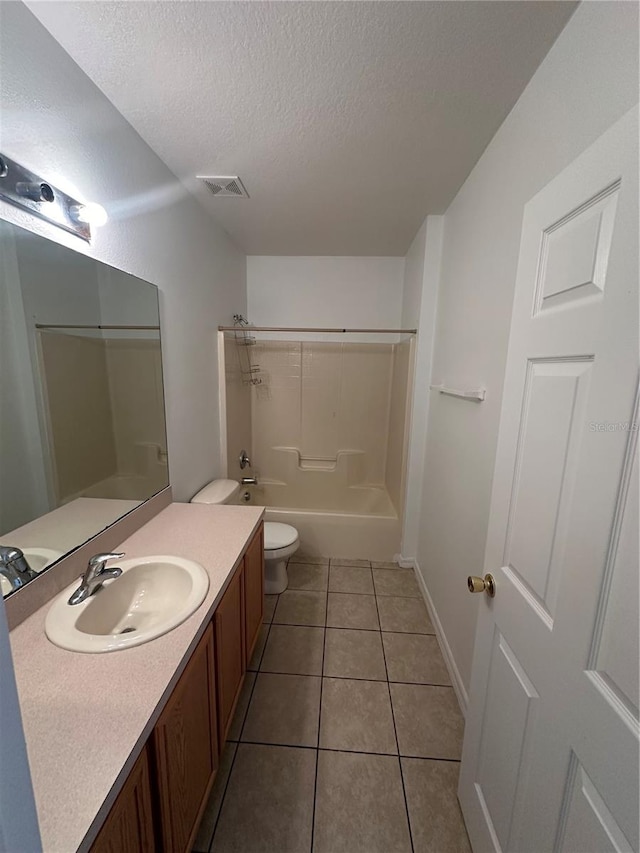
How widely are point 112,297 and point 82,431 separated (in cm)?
53

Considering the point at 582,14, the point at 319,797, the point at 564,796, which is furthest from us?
the point at 319,797

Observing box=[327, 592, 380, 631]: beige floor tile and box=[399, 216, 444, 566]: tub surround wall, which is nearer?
box=[327, 592, 380, 631]: beige floor tile

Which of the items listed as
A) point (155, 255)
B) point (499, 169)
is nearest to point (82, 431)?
point (155, 255)

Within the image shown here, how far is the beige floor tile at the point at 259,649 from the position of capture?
1.71 meters

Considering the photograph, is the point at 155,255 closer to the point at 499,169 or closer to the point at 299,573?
the point at 499,169

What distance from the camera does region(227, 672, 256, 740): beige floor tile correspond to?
1.39 meters

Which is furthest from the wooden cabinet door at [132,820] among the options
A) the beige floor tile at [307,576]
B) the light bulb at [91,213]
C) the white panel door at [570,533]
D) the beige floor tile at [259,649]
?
the beige floor tile at [307,576]

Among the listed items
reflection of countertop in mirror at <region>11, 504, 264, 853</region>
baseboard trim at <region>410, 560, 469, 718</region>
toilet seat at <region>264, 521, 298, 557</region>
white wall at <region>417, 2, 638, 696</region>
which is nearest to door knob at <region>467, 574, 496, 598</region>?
white wall at <region>417, 2, 638, 696</region>

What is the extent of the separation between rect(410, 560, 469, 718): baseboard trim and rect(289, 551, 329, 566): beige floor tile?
73cm

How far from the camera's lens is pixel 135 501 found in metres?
1.44

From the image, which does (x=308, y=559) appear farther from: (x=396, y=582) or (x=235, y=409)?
(x=235, y=409)

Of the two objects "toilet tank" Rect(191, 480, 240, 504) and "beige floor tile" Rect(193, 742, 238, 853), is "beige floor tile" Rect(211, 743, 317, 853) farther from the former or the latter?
"toilet tank" Rect(191, 480, 240, 504)

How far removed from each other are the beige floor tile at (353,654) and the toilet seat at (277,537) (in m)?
0.55

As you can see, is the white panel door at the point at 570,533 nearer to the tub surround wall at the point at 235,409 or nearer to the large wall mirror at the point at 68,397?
the large wall mirror at the point at 68,397
